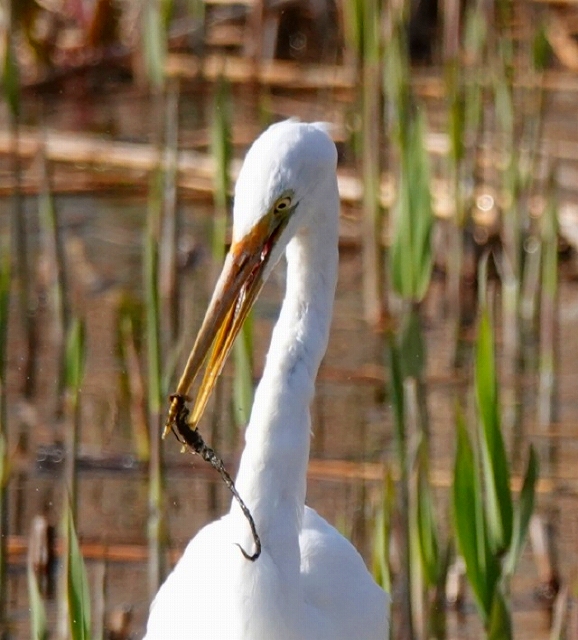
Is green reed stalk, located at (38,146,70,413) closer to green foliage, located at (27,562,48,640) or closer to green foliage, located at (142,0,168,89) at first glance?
green foliage, located at (142,0,168,89)

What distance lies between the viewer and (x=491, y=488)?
2.25 meters

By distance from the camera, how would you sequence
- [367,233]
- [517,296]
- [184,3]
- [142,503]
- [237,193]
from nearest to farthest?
1. [237,193]
2. [142,503]
3. [517,296]
4. [367,233]
5. [184,3]

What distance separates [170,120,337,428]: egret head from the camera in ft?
7.13

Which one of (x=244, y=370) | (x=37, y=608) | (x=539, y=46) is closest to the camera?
(x=37, y=608)

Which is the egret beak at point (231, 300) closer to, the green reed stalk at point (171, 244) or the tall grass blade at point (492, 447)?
the tall grass blade at point (492, 447)

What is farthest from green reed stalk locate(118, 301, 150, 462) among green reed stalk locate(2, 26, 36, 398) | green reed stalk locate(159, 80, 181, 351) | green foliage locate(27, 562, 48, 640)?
green foliage locate(27, 562, 48, 640)

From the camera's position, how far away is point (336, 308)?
4.98 meters

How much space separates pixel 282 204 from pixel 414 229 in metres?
0.92

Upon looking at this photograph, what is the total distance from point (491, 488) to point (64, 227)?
338cm

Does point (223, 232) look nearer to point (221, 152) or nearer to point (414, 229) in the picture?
point (221, 152)

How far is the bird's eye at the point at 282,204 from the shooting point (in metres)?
2.21

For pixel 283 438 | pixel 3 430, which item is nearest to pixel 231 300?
pixel 283 438

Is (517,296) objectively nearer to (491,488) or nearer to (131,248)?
(131,248)

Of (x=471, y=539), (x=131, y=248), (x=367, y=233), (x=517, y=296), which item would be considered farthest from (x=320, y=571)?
(x=131, y=248)
